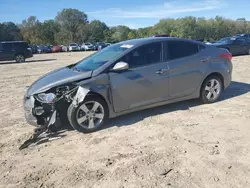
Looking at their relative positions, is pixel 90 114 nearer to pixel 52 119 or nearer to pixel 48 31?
pixel 52 119

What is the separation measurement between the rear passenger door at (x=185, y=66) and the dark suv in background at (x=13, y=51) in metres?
18.6

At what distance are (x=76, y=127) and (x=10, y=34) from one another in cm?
6561

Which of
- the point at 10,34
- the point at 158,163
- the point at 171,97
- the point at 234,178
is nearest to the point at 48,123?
the point at 158,163

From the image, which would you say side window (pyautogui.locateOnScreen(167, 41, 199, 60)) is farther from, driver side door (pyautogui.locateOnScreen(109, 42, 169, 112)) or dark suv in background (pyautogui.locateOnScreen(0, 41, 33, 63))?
dark suv in background (pyautogui.locateOnScreen(0, 41, 33, 63))

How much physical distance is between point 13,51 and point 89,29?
5238cm

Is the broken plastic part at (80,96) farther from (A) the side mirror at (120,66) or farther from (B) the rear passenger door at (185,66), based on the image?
(B) the rear passenger door at (185,66)

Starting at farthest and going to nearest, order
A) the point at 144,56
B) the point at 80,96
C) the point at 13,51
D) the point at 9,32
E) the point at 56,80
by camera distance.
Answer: the point at 9,32 → the point at 13,51 → the point at 144,56 → the point at 56,80 → the point at 80,96

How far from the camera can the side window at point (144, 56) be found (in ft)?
16.2

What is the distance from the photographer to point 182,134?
4387mm

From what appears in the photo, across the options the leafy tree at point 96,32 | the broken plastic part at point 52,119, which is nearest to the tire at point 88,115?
the broken plastic part at point 52,119

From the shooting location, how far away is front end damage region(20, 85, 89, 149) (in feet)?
14.6

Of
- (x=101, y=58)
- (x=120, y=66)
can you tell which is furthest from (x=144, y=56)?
(x=101, y=58)

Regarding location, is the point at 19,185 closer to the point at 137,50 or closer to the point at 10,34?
the point at 137,50

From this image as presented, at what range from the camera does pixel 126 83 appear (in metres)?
4.79
